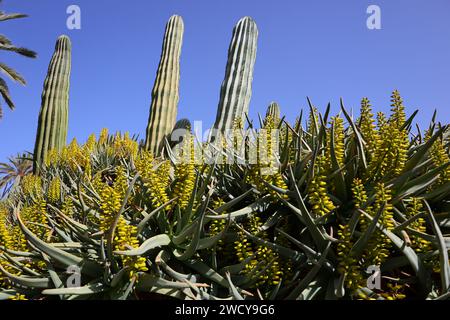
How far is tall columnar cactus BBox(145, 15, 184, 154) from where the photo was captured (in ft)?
23.0

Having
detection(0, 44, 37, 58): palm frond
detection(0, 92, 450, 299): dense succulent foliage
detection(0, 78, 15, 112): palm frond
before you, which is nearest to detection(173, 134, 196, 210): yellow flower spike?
detection(0, 92, 450, 299): dense succulent foliage

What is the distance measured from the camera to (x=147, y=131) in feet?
23.4

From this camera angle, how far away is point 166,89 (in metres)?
7.35

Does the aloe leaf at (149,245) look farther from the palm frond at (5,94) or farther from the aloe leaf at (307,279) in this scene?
the palm frond at (5,94)

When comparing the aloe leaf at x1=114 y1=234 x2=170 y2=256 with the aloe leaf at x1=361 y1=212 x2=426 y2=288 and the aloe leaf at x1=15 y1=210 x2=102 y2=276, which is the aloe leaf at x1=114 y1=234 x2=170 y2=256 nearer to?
the aloe leaf at x1=15 y1=210 x2=102 y2=276

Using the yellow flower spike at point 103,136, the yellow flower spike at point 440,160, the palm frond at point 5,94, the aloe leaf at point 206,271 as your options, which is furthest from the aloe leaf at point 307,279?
the palm frond at point 5,94

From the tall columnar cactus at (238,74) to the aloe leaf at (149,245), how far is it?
4.26m

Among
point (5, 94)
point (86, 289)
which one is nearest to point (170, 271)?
point (86, 289)

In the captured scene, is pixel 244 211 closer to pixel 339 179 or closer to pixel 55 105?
pixel 339 179

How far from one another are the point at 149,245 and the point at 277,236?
50 centimetres

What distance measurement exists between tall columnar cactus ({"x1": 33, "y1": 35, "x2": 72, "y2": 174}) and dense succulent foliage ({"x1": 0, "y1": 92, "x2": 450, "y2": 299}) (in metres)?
6.34

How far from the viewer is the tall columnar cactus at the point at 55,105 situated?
24.9 ft

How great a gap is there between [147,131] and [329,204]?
6.06 m
